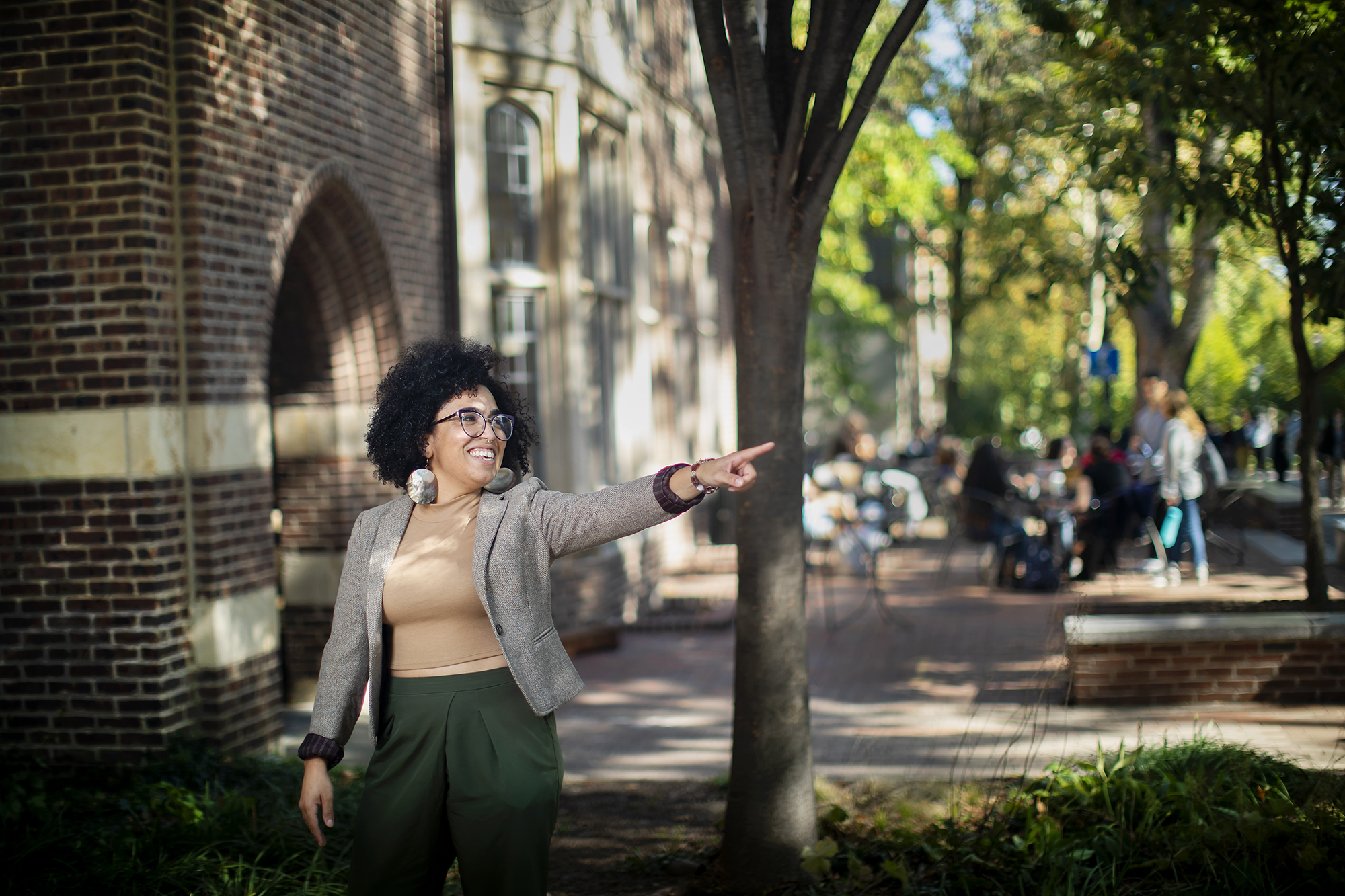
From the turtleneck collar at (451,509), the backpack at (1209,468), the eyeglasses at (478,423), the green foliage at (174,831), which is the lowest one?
the green foliage at (174,831)

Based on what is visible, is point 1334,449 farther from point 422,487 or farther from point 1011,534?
point 422,487

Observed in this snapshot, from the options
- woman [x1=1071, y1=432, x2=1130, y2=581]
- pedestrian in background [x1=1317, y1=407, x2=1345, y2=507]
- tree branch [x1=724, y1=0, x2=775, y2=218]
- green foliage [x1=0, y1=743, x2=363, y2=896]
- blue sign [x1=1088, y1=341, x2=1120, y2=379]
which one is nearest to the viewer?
green foliage [x1=0, y1=743, x2=363, y2=896]

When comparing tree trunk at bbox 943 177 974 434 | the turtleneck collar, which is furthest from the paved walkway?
tree trunk at bbox 943 177 974 434

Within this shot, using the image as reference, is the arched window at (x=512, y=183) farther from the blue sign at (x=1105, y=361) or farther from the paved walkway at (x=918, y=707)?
the blue sign at (x=1105, y=361)

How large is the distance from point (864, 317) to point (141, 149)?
1866 cm

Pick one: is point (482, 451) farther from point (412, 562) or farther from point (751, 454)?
point (751, 454)

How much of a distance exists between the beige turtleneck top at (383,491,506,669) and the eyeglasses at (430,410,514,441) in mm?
268

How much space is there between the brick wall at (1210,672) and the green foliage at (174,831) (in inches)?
165

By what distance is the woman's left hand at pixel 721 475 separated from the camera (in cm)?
269

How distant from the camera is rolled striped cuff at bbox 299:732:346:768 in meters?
2.87

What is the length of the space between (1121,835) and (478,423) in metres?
2.78

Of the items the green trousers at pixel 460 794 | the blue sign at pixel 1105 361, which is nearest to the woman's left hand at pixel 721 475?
the green trousers at pixel 460 794

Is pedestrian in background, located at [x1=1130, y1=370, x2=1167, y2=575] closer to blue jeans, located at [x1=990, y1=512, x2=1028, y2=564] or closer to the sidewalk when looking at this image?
the sidewalk

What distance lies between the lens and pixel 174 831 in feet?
15.0
